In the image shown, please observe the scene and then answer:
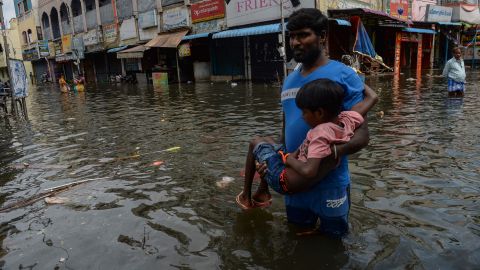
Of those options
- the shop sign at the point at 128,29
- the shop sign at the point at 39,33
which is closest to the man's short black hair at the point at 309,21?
the shop sign at the point at 128,29

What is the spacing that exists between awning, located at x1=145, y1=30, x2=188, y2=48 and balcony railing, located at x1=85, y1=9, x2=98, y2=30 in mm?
10847

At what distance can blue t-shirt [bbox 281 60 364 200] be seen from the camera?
235 centimetres

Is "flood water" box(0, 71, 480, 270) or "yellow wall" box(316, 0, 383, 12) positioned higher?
"yellow wall" box(316, 0, 383, 12)

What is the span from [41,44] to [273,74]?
3232 centimetres

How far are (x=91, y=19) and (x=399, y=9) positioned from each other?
85.2ft

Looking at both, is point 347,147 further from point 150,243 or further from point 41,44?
point 41,44

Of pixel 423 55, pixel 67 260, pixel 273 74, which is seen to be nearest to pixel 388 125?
pixel 67 260

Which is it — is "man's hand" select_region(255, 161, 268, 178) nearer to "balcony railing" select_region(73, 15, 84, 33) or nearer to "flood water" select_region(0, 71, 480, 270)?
"flood water" select_region(0, 71, 480, 270)

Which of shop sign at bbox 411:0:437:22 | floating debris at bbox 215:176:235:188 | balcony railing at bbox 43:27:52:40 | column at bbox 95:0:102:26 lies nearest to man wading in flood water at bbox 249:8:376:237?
floating debris at bbox 215:176:235:188

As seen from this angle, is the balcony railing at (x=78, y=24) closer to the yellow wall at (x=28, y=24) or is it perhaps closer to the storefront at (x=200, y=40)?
the yellow wall at (x=28, y=24)

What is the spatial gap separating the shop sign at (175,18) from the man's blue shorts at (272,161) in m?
23.3

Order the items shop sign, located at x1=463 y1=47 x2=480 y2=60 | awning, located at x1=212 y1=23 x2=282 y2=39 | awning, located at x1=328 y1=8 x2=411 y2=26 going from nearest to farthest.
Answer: awning, located at x1=328 y1=8 x2=411 y2=26, awning, located at x1=212 y1=23 x2=282 y2=39, shop sign, located at x1=463 y1=47 x2=480 y2=60

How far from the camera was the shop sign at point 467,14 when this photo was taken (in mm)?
26391

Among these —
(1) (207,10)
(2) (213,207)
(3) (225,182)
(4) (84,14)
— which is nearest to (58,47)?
(4) (84,14)
